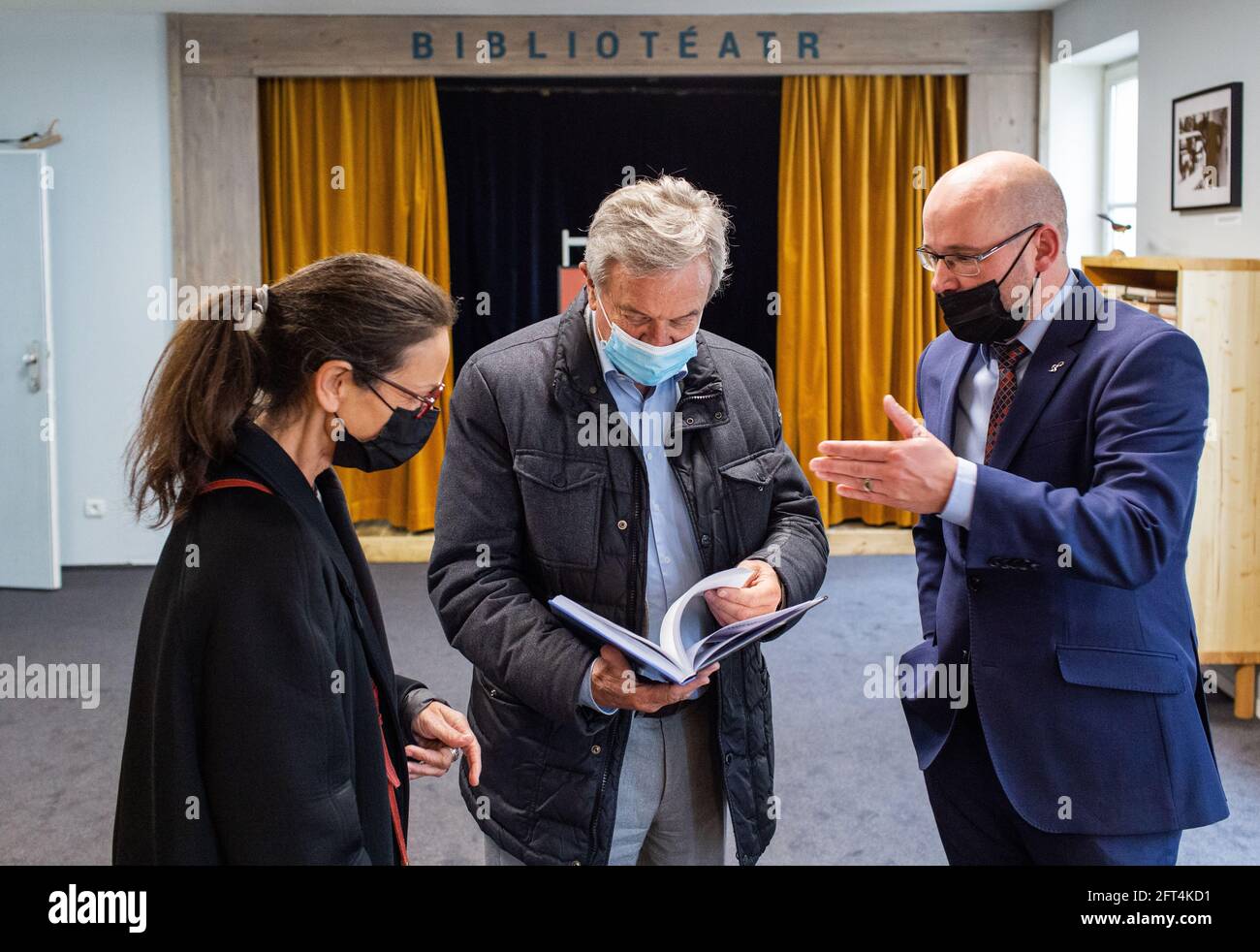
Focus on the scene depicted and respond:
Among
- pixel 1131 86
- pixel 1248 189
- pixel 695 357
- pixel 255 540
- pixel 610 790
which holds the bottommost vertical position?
pixel 610 790

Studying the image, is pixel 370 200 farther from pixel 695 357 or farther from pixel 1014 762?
pixel 1014 762

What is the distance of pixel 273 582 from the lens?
1.23 m

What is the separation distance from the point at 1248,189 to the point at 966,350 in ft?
10.2

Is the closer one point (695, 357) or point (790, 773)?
point (695, 357)

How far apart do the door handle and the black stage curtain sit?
213 centimetres

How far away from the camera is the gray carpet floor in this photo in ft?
10.7

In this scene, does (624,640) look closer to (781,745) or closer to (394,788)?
(394,788)

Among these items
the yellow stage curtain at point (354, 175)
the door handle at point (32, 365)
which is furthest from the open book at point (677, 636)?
the door handle at point (32, 365)

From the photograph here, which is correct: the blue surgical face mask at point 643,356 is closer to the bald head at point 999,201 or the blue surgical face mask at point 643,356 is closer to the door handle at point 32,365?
the bald head at point 999,201

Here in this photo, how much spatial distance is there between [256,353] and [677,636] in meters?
0.68

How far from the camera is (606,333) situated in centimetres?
181

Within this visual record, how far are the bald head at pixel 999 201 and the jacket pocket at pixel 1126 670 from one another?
2.05 ft

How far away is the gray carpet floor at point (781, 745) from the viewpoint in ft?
10.7
